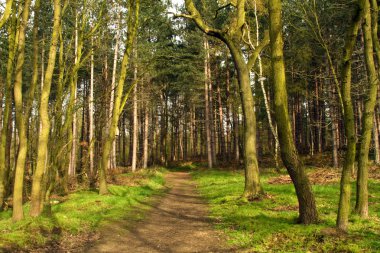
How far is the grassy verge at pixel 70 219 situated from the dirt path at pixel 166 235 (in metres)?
0.91

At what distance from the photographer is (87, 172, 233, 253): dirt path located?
275 inches

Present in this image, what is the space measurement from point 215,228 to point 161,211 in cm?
341

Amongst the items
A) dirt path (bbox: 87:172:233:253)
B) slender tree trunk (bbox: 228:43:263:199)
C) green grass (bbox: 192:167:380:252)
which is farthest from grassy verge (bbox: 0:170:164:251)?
slender tree trunk (bbox: 228:43:263:199)

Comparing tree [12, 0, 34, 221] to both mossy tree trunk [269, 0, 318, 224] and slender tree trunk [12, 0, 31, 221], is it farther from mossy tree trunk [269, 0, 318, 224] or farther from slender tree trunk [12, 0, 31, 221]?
mossy tree trunk [269, 0, 318, 224]

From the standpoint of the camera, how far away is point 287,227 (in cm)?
728

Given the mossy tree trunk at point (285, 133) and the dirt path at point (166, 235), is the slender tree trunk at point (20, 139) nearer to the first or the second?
the dirt path at point (166, 235)

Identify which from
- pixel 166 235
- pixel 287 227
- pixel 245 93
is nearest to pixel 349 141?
pixel 287 227

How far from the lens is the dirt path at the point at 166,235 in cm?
699

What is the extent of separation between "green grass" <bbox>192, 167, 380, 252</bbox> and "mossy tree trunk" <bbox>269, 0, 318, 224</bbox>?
0.42 meters

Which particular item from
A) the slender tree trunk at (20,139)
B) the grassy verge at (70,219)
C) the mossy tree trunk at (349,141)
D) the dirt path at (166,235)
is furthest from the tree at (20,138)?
the mossy tree trunk at (349,141)

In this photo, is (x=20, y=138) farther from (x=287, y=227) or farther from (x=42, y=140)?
(x=287, y=227)

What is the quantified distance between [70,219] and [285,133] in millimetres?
6193

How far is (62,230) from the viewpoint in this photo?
8.19 meters

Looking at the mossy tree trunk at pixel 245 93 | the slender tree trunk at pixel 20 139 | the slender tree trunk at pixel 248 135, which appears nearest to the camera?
the slender tree trunk at pixel 20 139
